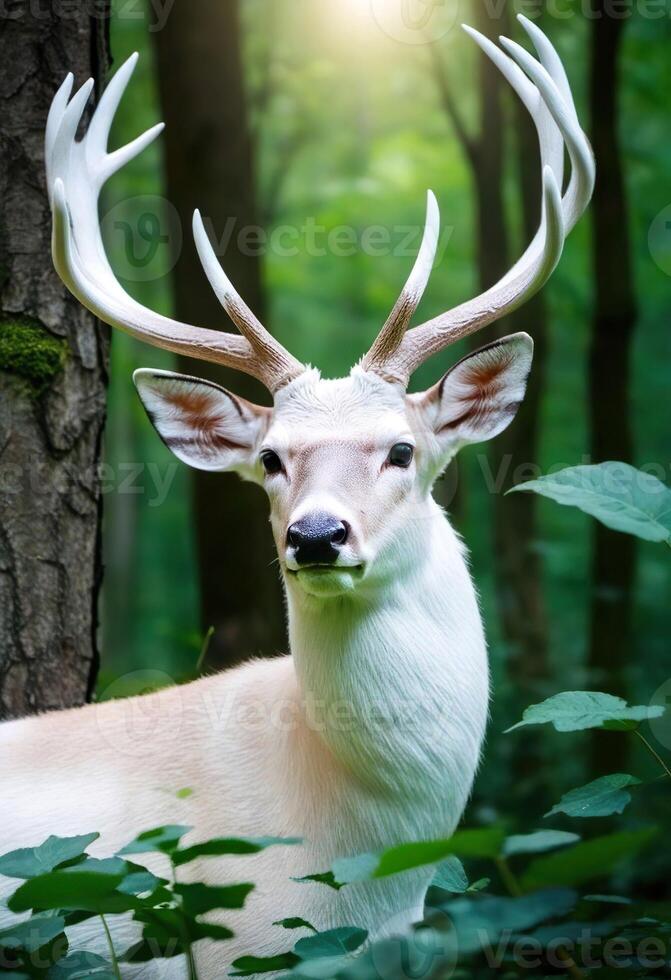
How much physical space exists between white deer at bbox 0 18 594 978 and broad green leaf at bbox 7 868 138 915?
115 centimetres

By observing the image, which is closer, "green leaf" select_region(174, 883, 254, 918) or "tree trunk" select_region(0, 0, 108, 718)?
"green leaf" select_region(174, 883, 254, 918)

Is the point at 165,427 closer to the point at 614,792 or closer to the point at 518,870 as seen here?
the point at 614,792

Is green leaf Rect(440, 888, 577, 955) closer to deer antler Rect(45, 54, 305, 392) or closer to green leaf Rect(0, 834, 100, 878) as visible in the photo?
green leaf Rect(0, 834, 100, 878)

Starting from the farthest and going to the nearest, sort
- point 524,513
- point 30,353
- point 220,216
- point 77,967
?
point 524,513 < point 220,216 < point 30,353 < point 77,967

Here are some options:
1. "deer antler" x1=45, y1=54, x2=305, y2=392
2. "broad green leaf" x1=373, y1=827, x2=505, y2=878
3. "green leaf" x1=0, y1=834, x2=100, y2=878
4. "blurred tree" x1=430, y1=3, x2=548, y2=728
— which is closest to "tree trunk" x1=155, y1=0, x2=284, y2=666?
"blurred tree" x1=430, y1=3, x2=548, y2=728

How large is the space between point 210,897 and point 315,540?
111 centimetres

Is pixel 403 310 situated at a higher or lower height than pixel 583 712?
higher

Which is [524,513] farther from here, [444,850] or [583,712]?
[444,850]

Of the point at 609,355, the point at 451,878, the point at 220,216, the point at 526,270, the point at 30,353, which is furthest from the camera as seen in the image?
the point at 609,355

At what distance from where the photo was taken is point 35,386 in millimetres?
4902

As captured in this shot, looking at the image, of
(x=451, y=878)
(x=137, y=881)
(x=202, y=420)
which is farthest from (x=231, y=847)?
(x=202, y=420)

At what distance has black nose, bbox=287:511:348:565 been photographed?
3.44 m

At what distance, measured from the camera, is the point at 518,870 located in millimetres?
7441

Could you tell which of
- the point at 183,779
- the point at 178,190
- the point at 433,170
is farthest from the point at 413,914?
the point at 433,170
